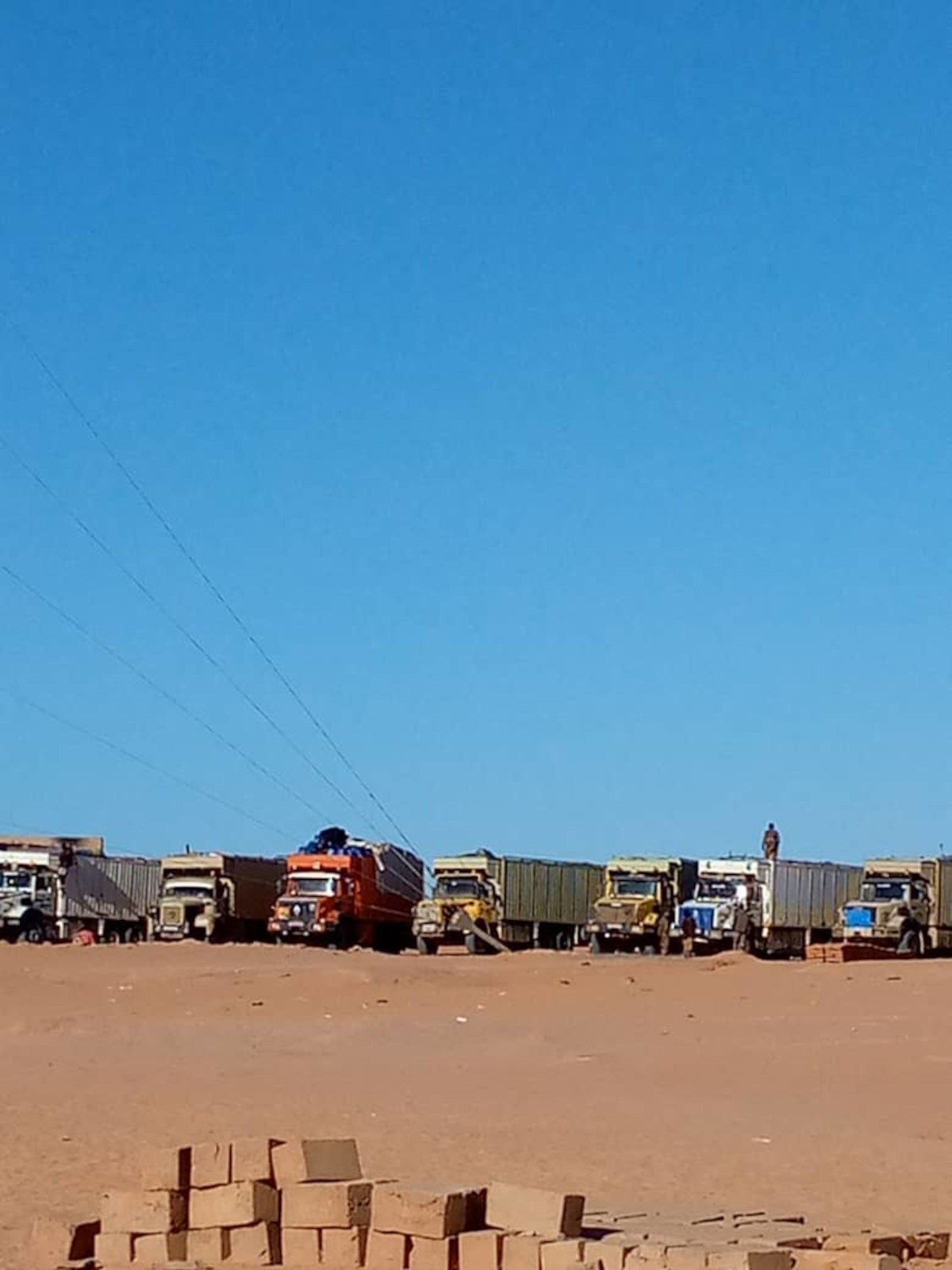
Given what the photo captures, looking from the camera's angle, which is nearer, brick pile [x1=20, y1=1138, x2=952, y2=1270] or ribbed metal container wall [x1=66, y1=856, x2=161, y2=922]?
brick pile [x1=20, y1=1138, x2=952, y2=1270]

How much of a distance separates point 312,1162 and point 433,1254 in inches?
41.5

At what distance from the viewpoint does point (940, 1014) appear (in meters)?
34.5

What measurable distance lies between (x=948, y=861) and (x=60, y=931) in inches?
979

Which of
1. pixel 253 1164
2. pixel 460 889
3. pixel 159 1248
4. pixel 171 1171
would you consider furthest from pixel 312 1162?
pixel 460 889

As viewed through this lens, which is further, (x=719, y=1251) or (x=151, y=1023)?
(x=151, y=1023)

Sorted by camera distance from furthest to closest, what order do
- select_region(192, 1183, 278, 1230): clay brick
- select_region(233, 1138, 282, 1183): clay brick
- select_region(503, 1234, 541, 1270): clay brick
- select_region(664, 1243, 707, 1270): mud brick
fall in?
select_region(233, 1138, 282, 1183): clay brick
select_region(192, 1183, 278, 1230): clay brick
select_region(503, 1234, 541, 1270): clay brick
select_region(664, 1243, 707, 1270): mud brick

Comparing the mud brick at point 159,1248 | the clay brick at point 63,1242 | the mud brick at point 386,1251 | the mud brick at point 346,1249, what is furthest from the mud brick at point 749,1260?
the clay brick at point 63,1242

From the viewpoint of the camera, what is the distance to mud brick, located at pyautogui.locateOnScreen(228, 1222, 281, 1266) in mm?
13891

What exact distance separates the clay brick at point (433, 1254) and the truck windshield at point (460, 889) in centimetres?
4880

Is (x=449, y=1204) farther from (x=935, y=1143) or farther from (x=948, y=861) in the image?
(x=948, y=861)

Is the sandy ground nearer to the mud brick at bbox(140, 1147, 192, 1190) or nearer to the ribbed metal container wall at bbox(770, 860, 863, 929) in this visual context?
the mud brick at bbox(140, 1147, 192, 1190)

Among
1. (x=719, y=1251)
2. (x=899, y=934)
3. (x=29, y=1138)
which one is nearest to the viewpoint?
(x=719, y=1251)

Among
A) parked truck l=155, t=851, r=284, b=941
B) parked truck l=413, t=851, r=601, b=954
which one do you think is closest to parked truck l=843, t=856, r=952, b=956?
parked truck l=413, t=851, r=601, b=954

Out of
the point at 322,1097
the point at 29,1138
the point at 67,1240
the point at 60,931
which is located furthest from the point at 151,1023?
the point at 60,931
